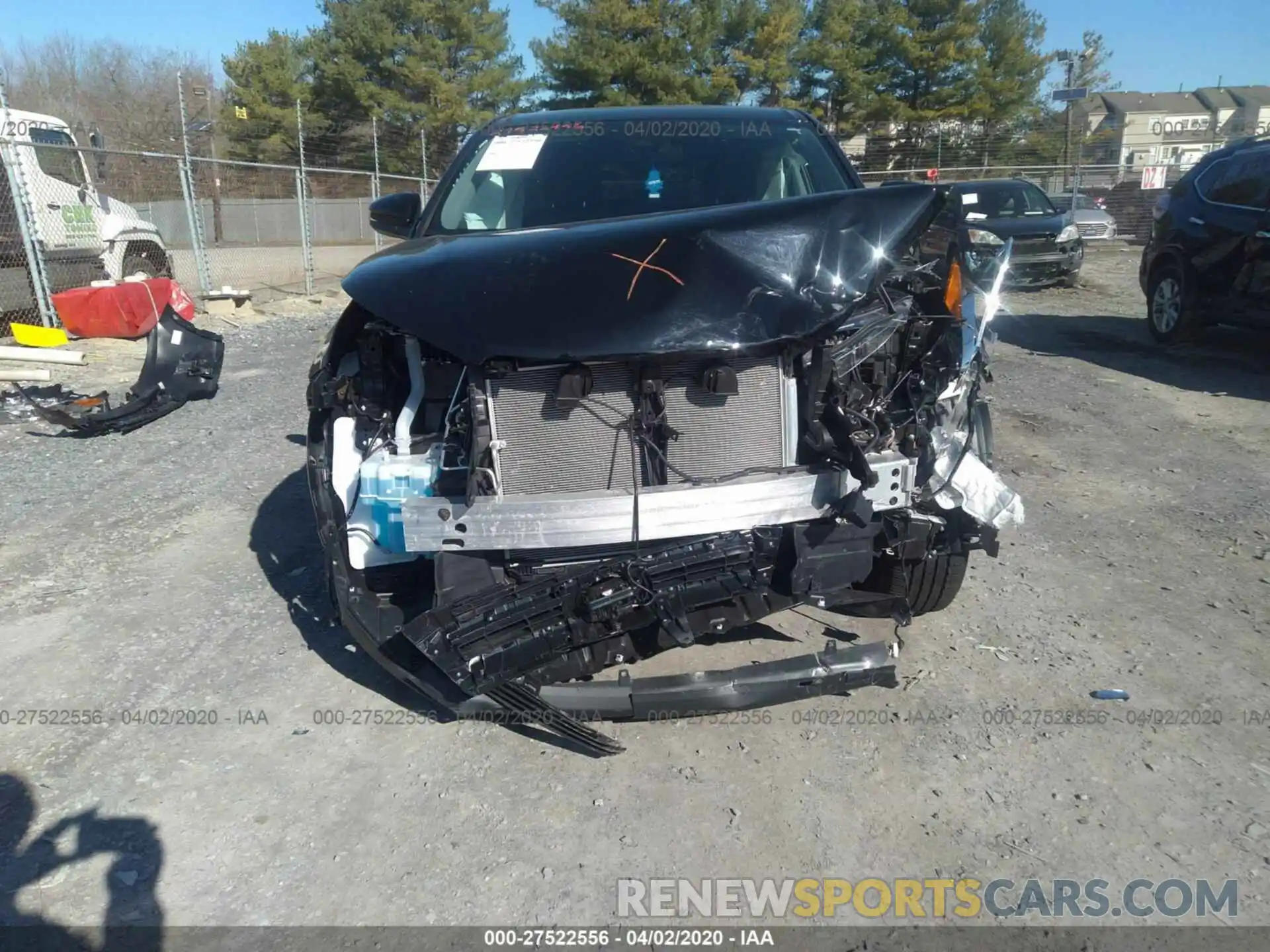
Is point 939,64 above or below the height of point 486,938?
above

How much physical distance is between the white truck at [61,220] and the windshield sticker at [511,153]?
7571mm

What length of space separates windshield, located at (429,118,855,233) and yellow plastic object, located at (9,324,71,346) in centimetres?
695

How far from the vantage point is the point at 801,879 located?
7.91 ft

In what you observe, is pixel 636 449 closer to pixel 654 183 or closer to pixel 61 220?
pixel 654 183

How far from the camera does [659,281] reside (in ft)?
8.75

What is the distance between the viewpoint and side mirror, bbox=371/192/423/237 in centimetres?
431

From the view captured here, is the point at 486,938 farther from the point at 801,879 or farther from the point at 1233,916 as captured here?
the point at 1233,916

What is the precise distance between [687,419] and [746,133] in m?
2.10

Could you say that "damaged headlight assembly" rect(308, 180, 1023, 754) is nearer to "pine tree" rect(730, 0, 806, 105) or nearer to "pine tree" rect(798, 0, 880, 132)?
"pine tree" rect(730, 0, 806, 105)

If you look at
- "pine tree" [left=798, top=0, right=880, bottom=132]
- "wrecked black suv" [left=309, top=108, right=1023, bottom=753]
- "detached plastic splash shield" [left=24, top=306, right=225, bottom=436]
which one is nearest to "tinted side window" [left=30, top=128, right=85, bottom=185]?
"detached plastic splash shield" [left=24, top=306, right=225, bottom=436]

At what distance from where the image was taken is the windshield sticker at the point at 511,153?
424 cm

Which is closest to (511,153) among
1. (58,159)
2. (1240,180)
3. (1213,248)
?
(1213,248)

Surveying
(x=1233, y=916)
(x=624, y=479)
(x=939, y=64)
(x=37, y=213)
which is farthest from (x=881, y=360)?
(x=939, y=64)

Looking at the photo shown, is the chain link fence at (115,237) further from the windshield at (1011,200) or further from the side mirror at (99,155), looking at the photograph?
the windshield at (1011,200)
